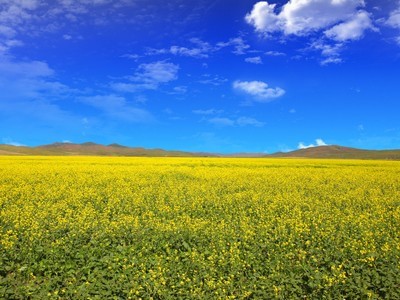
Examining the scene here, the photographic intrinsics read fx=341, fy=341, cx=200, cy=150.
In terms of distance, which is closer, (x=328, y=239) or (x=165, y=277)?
(x=165, y=277)

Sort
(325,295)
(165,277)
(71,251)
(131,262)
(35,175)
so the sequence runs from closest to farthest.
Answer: (325,295) → (165,277) → (131,262) → (71,251) → (35,175)

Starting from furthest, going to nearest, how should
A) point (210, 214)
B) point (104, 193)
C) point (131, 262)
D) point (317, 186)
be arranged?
point (317, 186) → point (104, 193) → point (210, 214) → point (131, 262)

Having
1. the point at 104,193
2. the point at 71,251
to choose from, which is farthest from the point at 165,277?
the point at 104,193

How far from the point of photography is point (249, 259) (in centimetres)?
838

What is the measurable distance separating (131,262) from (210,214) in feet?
16.8

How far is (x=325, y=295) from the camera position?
694cm

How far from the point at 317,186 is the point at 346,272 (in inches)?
482

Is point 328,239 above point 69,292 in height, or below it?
above

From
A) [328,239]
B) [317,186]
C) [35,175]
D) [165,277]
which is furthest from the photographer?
[35,175]

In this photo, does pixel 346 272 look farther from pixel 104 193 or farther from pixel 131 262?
pixel 104 193

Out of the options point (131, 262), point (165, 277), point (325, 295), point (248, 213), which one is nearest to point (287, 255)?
point (325, 295)

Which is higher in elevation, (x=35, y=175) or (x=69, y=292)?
(x=35, y=175)

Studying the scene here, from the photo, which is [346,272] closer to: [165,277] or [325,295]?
[325,295]

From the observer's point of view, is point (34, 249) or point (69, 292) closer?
point (69, 292)
